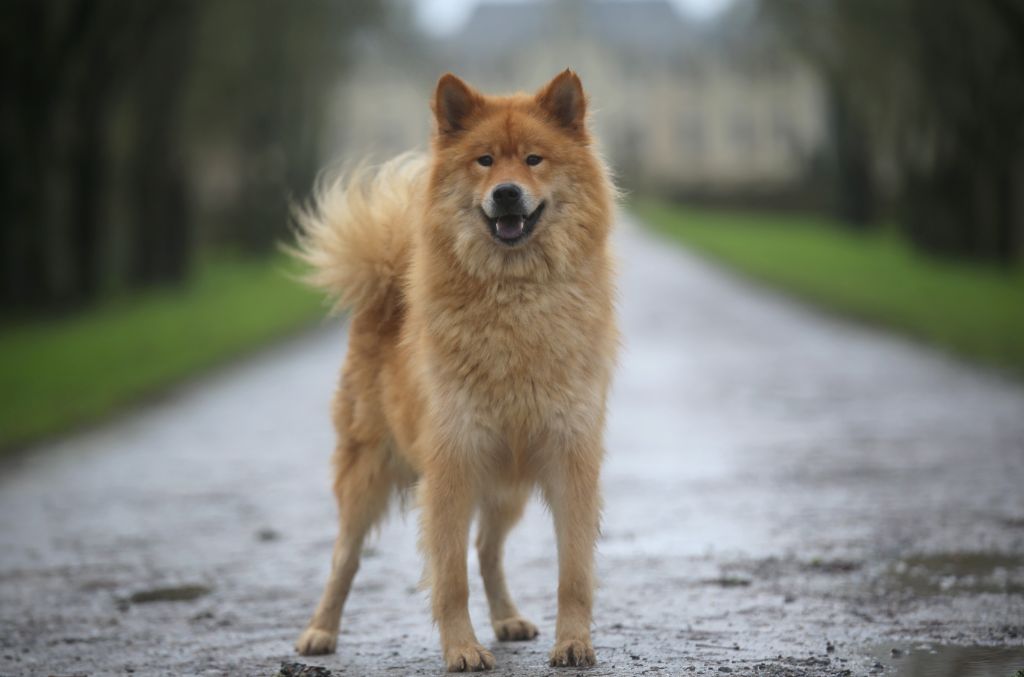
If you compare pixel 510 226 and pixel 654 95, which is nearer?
pixel 510 226

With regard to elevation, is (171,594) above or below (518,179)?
below

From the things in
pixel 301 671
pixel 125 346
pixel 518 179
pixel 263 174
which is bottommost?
pixel 301 671

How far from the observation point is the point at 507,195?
575cm

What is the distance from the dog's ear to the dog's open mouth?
0.43 meters

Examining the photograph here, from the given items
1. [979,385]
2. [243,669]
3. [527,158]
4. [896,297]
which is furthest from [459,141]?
[896,297]

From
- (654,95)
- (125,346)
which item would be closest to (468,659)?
(125,346)

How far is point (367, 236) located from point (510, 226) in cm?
123

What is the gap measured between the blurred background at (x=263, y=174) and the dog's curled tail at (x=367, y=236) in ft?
1.86

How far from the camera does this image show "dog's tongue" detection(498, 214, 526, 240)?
19.1ft

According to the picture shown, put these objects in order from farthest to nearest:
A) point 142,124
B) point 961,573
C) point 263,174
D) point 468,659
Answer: point 263,174 < point 142,124 < point 961,573 < point 468,659

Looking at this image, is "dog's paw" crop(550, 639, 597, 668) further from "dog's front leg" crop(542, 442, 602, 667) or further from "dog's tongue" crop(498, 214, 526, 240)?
"dog's tongue" crop(498, 214, 526, 240)

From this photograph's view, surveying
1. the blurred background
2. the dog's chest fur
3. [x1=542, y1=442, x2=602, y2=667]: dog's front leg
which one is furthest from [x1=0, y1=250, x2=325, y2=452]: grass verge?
[x1=542, y1=442, x2=602, y2=667]: dog's front leg

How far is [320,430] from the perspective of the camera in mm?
13797

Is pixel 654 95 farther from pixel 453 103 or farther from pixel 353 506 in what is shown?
pixel 453 103
